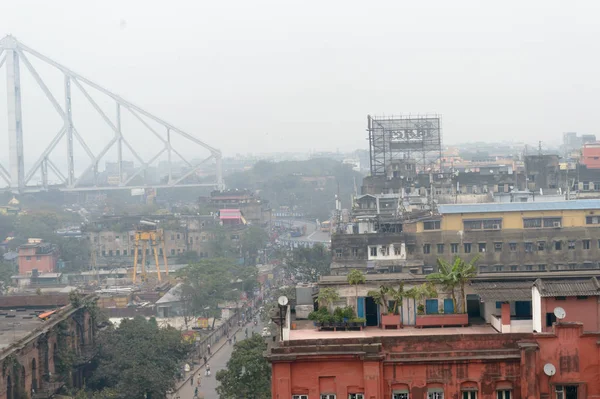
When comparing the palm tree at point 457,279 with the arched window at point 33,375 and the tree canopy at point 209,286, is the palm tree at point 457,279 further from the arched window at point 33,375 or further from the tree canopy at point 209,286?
the tree canopy at point 209,286

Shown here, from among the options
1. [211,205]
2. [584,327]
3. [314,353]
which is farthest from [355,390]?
[211,205]

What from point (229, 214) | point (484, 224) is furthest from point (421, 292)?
point (229, 214)

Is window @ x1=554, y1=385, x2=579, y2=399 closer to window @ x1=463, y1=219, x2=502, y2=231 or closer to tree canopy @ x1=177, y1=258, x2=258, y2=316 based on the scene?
window @ x1=463, y1=219, x2=502, y2=231

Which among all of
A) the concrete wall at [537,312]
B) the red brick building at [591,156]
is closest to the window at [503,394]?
the concrete wall at [537,312]

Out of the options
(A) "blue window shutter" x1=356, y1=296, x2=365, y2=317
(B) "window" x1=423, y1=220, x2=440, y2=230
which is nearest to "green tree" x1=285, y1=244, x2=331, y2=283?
(B) "window" x1=423, y1=220, x2=440, y2=230

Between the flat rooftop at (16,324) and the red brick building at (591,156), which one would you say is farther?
the red brick building at (591,156)

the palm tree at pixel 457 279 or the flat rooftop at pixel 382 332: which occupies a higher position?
the palm tree at pixel 457 279
